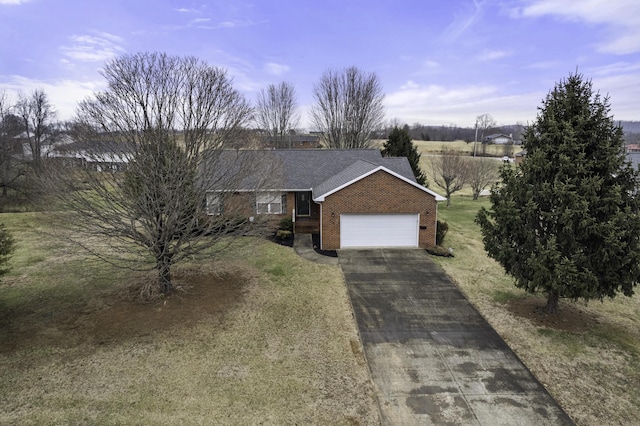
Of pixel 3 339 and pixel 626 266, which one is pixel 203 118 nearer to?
pixel 3 339

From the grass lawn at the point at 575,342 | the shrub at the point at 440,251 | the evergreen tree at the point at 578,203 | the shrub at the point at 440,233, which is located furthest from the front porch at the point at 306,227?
the evergreen tree at the point at 578,203

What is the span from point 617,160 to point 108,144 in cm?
1363

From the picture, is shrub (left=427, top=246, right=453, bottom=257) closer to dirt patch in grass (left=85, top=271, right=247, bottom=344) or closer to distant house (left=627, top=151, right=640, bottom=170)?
distant house (left=627, top=151, right=640, bottom=170)

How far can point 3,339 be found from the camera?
380 inches

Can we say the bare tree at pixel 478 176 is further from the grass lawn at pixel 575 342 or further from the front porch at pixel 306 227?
the grass lawn at pixel 575 342

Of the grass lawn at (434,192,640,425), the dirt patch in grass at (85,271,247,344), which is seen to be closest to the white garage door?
the grass lawn at (434,192,640,425)

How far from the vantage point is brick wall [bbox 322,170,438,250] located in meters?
18.1

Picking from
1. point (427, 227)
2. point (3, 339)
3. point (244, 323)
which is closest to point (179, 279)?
point (244, 323)

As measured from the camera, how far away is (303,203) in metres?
22.2

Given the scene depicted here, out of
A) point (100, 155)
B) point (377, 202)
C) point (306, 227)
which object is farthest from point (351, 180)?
point (100, 155)

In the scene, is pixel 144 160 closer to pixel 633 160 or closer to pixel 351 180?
pixel 351 180

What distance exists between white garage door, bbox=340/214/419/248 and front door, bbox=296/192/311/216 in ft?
13.9

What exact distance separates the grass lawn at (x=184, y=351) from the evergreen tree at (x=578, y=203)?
584 centimetres

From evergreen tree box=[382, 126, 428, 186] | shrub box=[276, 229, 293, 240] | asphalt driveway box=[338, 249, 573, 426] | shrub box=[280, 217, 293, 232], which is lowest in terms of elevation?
asphalt driveway box=[338, 249, 573, 426]
